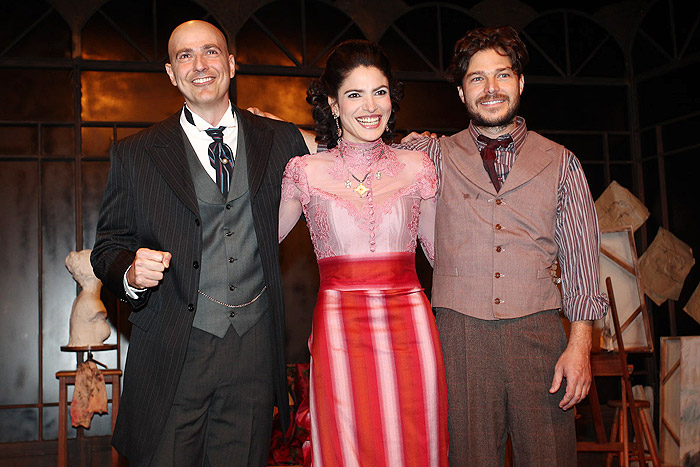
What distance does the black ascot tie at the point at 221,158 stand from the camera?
7.16 feet

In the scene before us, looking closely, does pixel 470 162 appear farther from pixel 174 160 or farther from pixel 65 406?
pixel 65 406

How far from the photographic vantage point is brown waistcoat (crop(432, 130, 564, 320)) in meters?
2.18

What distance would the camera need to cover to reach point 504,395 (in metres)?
2.16

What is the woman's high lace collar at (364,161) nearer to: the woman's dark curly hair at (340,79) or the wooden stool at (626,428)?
the woman's dark curly hair at (340,79)

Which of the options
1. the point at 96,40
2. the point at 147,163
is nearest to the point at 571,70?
the point at 96,40

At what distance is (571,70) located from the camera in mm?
6301

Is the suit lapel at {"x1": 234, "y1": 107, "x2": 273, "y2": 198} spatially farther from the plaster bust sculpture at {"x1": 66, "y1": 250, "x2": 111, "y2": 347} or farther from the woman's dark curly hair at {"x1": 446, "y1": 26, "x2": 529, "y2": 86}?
the plaster bust sculpture at {"x1": 66, "y1": 250, "x2": 111, "y2": 347}

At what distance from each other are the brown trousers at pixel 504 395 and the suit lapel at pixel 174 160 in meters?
0.92

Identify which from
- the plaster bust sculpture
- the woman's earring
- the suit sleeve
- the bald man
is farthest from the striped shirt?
the plaster bust sculpture

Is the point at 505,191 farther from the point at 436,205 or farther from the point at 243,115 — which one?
the point at 243,115

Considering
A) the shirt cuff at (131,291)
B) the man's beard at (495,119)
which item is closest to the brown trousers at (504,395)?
the man's beard at (495,119)

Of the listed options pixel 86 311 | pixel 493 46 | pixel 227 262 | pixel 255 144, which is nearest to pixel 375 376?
pixel 227 262

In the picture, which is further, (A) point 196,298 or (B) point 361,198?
(B) point 361,198

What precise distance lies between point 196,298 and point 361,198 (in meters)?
0.60
